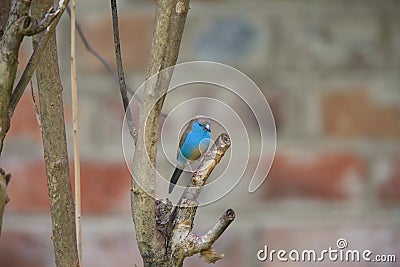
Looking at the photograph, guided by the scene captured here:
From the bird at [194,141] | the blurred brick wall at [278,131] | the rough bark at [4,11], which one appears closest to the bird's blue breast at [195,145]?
the bird at [194,141]

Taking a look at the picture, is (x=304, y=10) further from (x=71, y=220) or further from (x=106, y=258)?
(x=71, y=220)

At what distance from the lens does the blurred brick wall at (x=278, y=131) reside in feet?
3.38

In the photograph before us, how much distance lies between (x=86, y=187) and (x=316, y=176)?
32 cm

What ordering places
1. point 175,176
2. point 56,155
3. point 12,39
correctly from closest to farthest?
1. point 12,39
2. point 56,155
3. point 175,176

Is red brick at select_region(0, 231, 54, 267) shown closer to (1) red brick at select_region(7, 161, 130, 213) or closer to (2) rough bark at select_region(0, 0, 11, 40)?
(1) red brick at select_region(7, 161, 130, 213)

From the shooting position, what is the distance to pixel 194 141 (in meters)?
0.56

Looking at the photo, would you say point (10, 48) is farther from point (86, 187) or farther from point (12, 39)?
point (86, 187)

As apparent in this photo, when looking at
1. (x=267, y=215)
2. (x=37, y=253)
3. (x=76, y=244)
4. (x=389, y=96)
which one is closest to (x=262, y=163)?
(x=267, y=215)

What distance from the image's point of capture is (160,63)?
18.0 inches

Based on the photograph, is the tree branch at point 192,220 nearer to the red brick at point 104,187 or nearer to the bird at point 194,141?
the bird at point 194,141

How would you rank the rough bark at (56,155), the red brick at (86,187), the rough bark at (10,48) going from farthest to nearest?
the red brick at (86,187) → the rough bark at (56,155) → the rough bark at (10,48)

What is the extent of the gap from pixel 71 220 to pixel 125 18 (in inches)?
22.2

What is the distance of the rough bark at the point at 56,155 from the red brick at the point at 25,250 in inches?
21.0

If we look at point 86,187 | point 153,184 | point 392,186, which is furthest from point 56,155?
point 392,186
